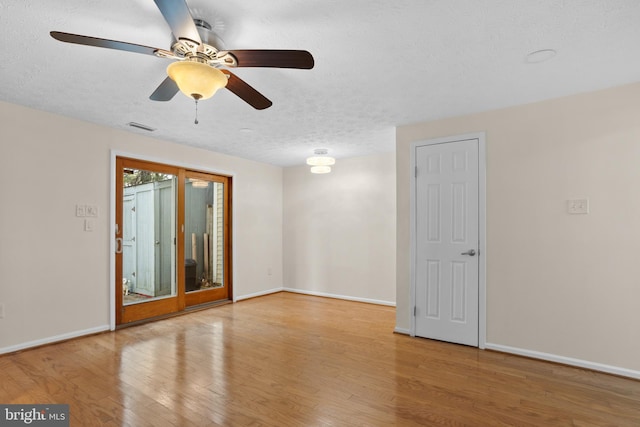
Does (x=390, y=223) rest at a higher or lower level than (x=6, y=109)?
lower

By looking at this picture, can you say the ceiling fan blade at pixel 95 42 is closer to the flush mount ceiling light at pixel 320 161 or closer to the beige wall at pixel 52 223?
the beige wall at pixel 52 223

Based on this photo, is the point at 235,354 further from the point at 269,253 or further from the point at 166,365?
the point at 269,253

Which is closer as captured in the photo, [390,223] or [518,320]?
[518,320]

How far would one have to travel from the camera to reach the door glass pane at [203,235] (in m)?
4.80

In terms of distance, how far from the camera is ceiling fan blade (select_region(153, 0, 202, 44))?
1415 millimetres

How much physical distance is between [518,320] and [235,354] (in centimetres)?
280

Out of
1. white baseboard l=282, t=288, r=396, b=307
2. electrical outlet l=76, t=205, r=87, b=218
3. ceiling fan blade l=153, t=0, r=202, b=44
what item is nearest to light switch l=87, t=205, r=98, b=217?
electrical outlet l=76, t=205, r=87, b=218

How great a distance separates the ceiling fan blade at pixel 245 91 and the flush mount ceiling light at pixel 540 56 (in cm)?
186

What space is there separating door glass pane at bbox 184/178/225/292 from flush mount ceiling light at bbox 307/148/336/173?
1.65m

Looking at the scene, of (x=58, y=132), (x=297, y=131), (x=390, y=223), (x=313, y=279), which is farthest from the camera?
(x=313, y=279)

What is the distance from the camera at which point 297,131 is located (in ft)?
13.1

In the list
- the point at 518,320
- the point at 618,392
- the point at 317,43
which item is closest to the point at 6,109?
the point at 317,43

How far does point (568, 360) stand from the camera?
113 inches

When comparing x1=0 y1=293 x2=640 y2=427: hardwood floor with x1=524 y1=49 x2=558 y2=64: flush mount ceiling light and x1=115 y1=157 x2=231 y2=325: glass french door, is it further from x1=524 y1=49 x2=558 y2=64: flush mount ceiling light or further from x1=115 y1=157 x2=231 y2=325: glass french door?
x1=524 y1=49 x2=558 y2=64: flush mount ceiling light
